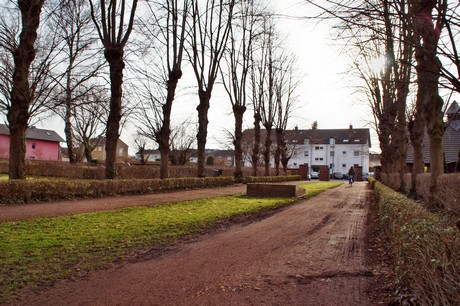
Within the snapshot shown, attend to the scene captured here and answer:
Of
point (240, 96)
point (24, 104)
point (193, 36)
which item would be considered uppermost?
point (193, 36)

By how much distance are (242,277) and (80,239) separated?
132 inches

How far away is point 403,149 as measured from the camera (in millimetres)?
16297

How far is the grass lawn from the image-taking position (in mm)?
4824

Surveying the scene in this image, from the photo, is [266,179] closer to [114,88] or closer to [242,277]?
[114,88]

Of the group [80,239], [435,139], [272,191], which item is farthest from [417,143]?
[80,239]

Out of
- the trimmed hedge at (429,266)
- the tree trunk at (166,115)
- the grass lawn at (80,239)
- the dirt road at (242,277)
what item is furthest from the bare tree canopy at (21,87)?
the trimmed hedge at (429,266)

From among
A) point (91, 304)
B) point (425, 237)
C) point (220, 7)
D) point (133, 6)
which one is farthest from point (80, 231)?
point (220, 7)

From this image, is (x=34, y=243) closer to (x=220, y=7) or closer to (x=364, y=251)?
(x=364, y=251)

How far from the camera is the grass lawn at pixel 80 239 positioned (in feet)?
15.8

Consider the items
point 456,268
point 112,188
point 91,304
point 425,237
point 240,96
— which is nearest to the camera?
point 456,268

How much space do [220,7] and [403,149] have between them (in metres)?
14.9

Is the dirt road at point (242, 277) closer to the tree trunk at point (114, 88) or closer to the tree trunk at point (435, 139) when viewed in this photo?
the tree trunk at point (435, 139)

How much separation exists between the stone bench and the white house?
6039cm

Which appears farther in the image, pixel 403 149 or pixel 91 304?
pixel 403 149
